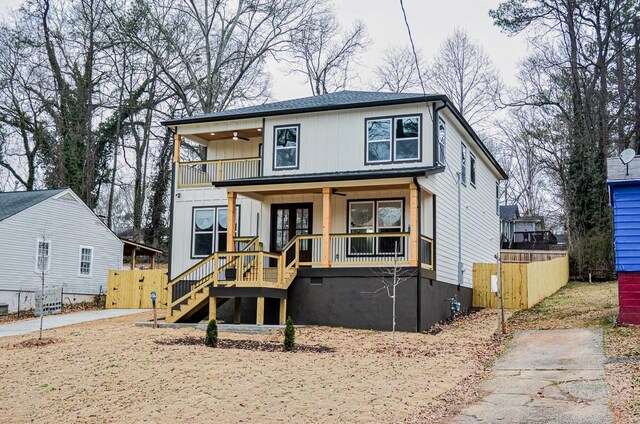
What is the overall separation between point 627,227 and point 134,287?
19276 millimetres

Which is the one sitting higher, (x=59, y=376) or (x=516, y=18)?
(x=516, y=18)

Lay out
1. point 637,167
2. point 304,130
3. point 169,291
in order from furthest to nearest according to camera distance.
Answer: point 304,130 → point 169,291 → point 637,167

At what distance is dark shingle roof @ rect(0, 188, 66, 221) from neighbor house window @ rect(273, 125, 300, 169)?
1245cm

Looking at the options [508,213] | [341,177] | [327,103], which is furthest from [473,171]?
[508,213]

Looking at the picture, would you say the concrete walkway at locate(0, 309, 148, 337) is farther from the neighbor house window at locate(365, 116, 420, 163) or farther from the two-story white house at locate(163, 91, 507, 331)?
→ the neighbor house window at locate(365, 116, 420, 163)

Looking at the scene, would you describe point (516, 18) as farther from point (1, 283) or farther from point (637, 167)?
point (1, 283)

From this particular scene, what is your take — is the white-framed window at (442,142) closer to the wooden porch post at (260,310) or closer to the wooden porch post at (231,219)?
the wooden porch post at (231,219)

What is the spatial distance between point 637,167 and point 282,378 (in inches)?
415

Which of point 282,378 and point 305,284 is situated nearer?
point 282,378

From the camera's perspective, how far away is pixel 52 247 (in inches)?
1197

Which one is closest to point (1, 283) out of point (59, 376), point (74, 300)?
point (74, 300)

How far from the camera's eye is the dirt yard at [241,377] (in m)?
10.3

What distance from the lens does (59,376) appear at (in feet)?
43.1

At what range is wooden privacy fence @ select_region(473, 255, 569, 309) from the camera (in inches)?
965
